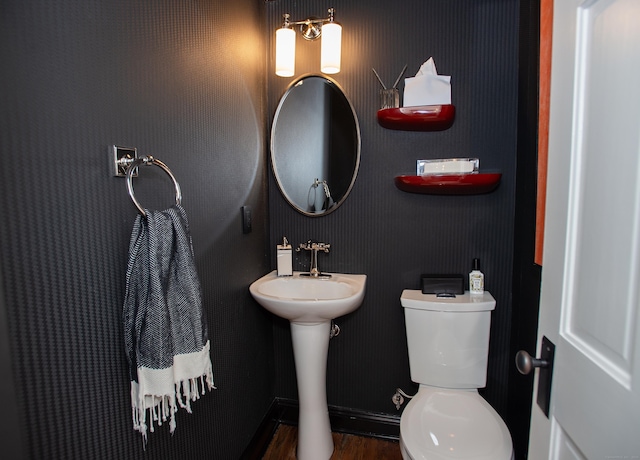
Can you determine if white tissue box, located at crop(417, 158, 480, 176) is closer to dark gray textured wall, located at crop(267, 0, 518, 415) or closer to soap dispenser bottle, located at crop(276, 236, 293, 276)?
dark gray textured wall, located at crop(267, 0, 518, 415)

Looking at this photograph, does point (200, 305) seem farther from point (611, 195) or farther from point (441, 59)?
point (441, 59)

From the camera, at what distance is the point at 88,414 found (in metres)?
0.87

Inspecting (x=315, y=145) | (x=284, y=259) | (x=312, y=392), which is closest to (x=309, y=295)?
(x=284, y=259)

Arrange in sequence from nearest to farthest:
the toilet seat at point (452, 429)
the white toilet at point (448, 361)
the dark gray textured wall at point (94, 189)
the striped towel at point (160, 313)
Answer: the dark gray textured wall at point (94, 189) → the striped towel at point (160, 313) → the toilet seat at point (452, 429) → the white toilet at point (448, 361)

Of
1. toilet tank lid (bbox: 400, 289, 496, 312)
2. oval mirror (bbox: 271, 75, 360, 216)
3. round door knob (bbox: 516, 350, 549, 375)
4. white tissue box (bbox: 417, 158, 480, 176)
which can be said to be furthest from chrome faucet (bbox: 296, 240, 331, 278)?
round door knob (bbox: 516, 350, 549, 375)

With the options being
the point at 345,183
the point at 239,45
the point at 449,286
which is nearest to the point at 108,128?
the point at 239,45

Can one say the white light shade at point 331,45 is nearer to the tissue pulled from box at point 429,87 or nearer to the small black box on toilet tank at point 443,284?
the tissue pulled from box at point 429,87

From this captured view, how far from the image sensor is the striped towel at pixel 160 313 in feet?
2.96

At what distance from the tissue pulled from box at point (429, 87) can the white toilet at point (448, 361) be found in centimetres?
90

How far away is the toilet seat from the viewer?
126 centimetres

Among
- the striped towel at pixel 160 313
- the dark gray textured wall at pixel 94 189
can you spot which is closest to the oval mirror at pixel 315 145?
the dark gray textured wall at pixel 94 189

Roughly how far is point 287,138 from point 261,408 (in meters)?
1.43

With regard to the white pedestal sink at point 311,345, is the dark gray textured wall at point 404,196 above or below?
above

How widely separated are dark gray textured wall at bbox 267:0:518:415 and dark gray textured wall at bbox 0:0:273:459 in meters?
0.63
